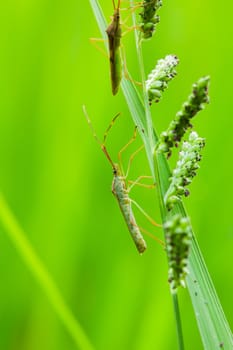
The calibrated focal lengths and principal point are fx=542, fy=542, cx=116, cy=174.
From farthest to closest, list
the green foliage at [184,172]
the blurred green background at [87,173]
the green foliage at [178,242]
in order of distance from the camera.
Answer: the blurred green background at [87,173]
the green foliage at [184,172]
the green foliage at [178,242]

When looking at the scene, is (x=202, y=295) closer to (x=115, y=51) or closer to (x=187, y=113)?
(x=187, y=113)

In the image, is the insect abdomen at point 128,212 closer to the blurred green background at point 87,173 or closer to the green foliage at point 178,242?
the blurred green background at point 87,173

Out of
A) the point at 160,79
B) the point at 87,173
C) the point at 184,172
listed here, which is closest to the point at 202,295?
the point at 184,172

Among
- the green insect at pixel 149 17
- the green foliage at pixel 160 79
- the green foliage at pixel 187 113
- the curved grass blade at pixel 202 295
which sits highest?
the green insect at pixel 149 17

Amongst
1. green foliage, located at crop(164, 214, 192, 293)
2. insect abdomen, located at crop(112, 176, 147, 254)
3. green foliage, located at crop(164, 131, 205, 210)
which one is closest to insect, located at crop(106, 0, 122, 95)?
insect abdomen, located at crop(112, 176, 147, 254)

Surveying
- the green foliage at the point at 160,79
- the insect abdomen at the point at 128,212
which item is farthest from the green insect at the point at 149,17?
the insect abdomen at the point at 128,212

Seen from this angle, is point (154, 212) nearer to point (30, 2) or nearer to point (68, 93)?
point (68, 93)

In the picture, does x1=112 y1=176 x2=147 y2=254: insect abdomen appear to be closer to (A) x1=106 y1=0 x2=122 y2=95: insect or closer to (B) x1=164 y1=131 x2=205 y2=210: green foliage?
(A) x1=106 y1=0 x2=122 y2=95: insect

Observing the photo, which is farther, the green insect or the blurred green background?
the blurred green background
